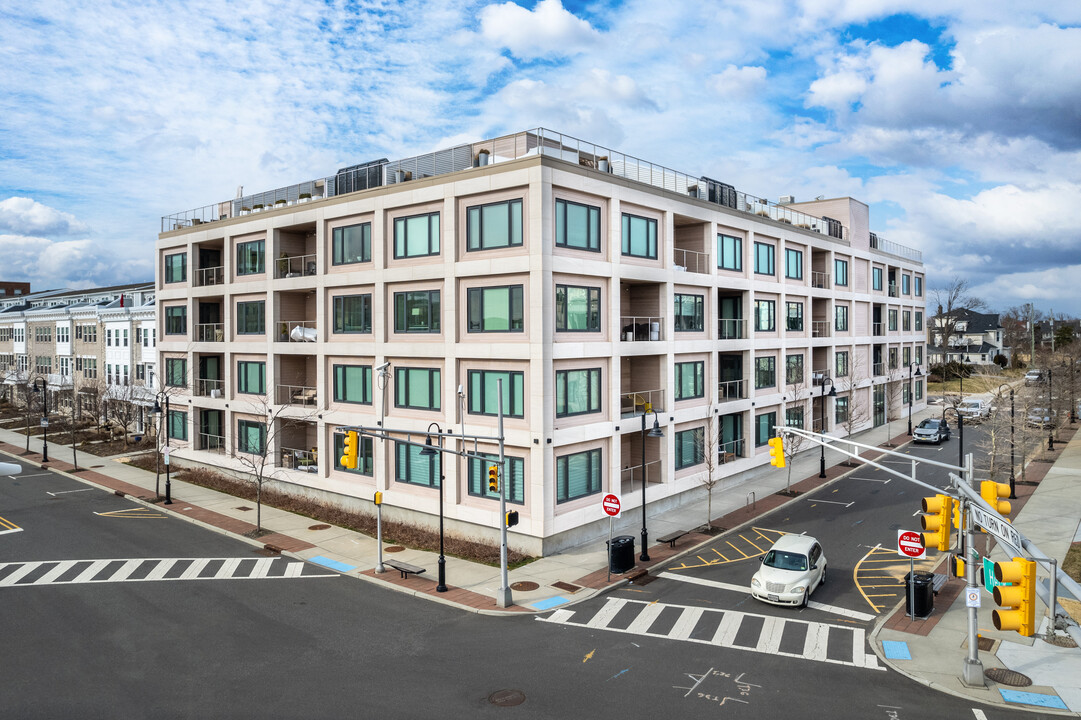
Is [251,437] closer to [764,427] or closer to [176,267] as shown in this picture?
[176,267]

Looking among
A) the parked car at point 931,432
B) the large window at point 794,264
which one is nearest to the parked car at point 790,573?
the large window at point 794,264

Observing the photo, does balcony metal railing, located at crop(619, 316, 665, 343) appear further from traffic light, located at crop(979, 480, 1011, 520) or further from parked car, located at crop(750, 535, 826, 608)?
traffic light, located at crop(979, 480, 1011, 520)

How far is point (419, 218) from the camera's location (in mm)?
30438

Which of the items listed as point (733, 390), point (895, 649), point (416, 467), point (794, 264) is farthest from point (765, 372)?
point (895, 649)

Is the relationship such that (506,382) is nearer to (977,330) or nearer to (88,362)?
(88,362)

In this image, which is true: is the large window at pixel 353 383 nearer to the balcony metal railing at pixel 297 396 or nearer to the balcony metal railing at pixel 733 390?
the balcony metal railing at pixel 297 396

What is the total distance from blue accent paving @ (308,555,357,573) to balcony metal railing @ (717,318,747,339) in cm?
2408

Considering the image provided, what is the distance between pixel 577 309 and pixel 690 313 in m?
9.40

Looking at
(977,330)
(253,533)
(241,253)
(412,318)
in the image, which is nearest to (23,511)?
(253,533)

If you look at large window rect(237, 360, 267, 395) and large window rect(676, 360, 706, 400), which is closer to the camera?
large window rect(676, 360, 706, 400)

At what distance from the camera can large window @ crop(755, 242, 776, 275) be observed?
135ft

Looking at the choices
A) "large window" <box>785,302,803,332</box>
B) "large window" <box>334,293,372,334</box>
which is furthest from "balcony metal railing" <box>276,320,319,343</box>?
"large window" <box>785,302,803,332</box>

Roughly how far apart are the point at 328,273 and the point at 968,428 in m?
57.6

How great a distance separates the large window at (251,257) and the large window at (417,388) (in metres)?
13.1
